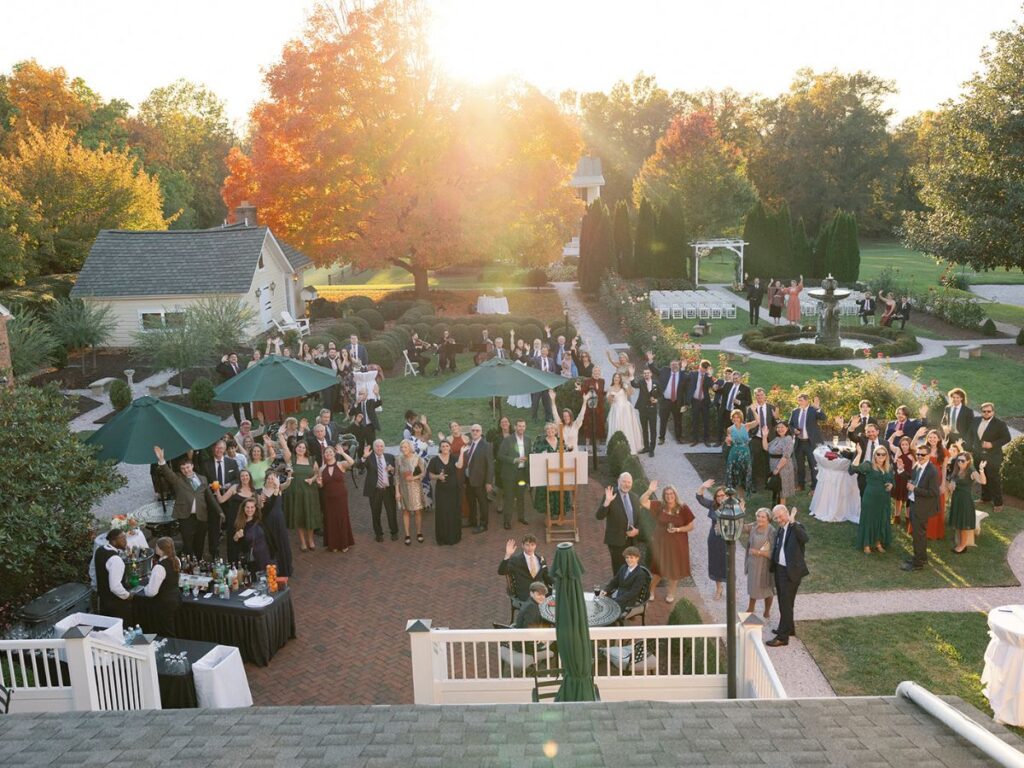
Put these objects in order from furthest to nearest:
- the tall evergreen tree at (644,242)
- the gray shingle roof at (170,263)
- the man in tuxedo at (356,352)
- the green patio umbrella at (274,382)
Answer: the tall evergreen tree at (644,242) < the gray shingle roof at (170,263) < the man in tuxedo at (356,352) < the green patio umbrella at (274,382)

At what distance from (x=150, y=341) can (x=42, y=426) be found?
13289mm

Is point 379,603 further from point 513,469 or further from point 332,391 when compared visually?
point 332,391

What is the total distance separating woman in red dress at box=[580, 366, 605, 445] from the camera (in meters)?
18.0

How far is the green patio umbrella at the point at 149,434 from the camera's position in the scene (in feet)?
42.4

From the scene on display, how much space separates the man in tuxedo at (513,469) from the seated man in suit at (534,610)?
475cm

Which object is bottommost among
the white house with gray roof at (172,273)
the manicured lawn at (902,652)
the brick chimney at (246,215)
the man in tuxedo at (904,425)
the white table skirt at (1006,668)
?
the manicured lawn at (902,652)

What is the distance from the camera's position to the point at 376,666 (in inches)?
399

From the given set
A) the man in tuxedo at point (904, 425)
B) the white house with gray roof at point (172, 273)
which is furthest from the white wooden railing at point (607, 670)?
the white house with gray roof at point (172, 273)

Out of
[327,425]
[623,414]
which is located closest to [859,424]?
[623,414]

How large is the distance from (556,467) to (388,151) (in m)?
26.8

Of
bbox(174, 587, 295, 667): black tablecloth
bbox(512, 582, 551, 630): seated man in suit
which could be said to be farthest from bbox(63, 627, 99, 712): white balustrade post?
bbox(512, 582, 551, 630): seated man in suit

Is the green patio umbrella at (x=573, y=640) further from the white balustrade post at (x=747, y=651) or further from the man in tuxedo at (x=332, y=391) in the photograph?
the man in tuxedo at (x=332, y=391)

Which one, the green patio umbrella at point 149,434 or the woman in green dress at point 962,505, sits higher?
the green patio umbrella at point 149,434

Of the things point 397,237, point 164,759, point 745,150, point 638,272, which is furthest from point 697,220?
point 164,759
